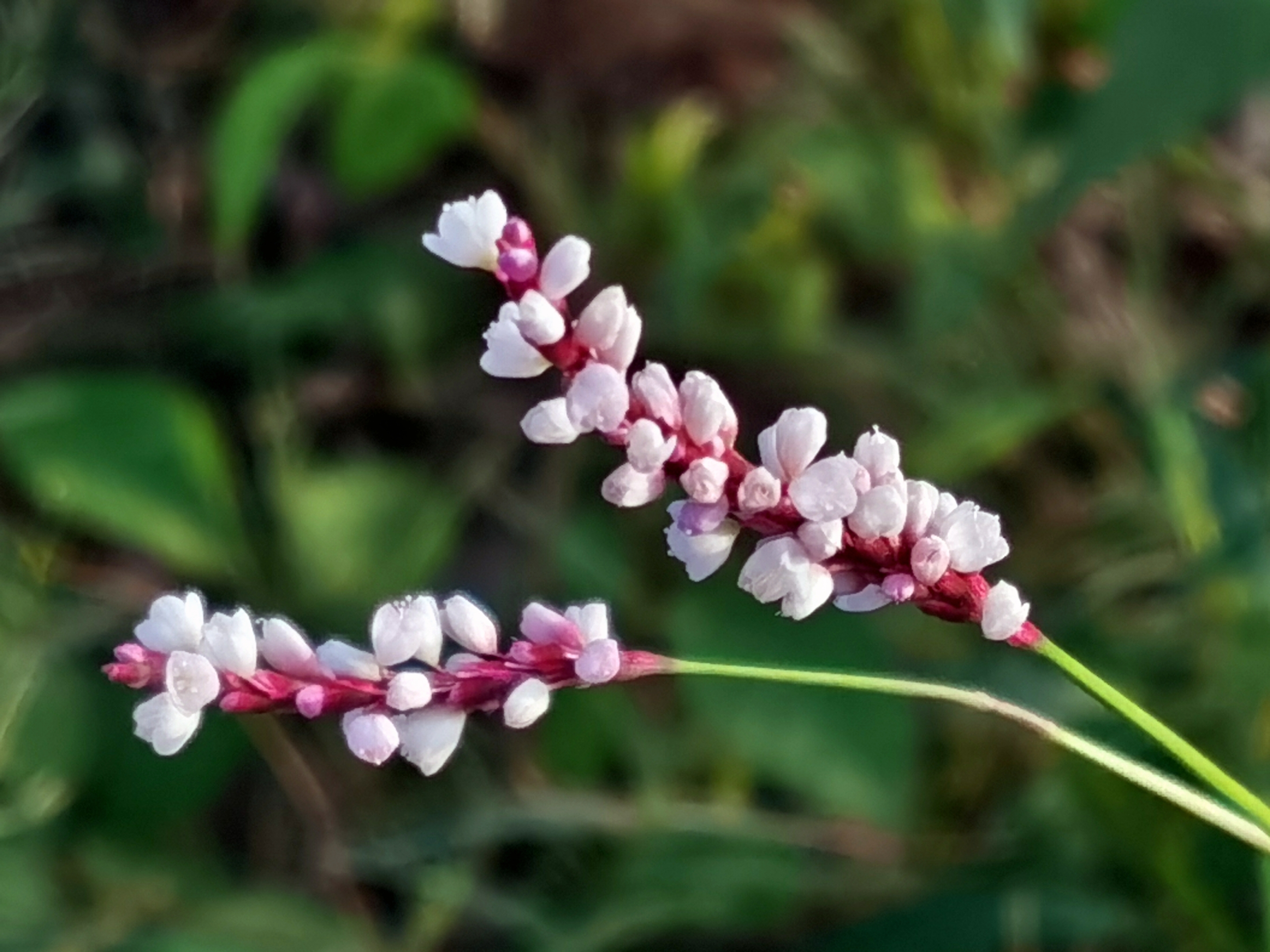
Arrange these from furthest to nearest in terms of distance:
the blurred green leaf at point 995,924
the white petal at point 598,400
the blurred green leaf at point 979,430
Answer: the blurred green leaf at point 979,430 → the blurred green leaf at point 995,924 → the white petal at point 598,400

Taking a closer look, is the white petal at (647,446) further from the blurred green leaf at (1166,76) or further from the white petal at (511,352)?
the blurred green leaf at (1166,76)

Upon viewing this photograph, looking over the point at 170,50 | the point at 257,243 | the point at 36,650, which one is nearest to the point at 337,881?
the point at 36,650

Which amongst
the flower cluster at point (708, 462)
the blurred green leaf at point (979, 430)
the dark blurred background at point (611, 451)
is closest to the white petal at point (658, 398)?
the flower cluster at point (708, 462)

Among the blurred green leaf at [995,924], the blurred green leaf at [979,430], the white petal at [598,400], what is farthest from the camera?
the blurred green leaf at [979,430]

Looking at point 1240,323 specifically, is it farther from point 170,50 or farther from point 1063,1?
point 170,50

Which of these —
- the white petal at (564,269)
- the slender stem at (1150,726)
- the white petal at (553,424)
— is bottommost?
the white petal at (553,424)

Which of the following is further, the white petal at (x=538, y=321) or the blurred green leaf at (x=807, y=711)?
the blurred green leaf at (x=807, y=711)

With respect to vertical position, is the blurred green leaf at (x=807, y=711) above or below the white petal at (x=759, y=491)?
above
